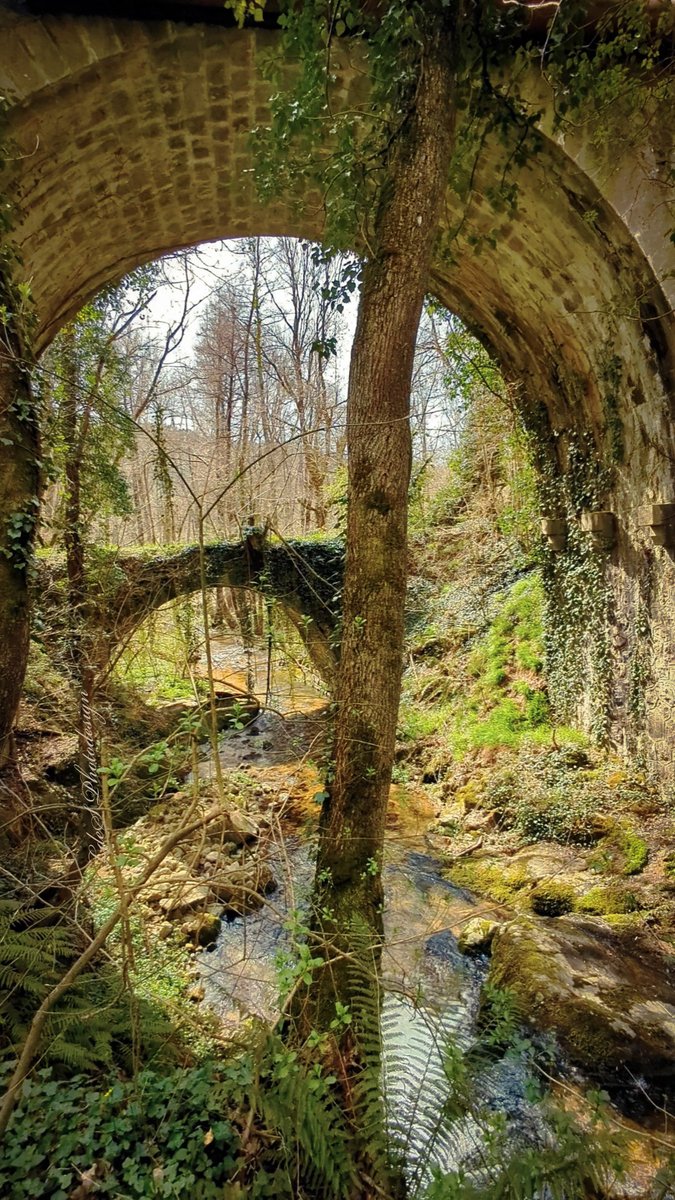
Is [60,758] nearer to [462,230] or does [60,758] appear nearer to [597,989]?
[597,989]

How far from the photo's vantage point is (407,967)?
3.80 meters

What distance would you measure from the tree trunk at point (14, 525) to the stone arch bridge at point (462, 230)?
1cm

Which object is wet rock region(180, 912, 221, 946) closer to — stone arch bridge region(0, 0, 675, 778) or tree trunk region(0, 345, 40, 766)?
tree trunk region(0, 345, 40, 766)

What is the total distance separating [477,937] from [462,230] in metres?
5.49

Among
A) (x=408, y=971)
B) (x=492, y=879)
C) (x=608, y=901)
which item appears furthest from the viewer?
(x=492, y=879)

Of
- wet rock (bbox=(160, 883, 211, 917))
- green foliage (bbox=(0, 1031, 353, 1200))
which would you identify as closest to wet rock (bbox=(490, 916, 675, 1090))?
green foliage (bbox=(0, 1031, 353, 1200))

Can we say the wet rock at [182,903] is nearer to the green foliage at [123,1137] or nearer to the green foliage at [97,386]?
the green foliage at [123,1137]

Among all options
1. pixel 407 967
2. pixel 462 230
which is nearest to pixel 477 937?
pixel 407 967

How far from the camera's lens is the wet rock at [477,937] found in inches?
158

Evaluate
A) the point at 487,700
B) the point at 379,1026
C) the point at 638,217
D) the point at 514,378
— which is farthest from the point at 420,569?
the point at 379,1026

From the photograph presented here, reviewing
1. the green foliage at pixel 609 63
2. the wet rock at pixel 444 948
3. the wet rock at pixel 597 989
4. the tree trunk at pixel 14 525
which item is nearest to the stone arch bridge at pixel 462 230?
the tree trunk at pixel 14 525

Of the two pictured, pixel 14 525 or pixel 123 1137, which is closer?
pixel 123 1137

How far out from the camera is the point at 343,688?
2.40 m

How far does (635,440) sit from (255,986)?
514 cm
